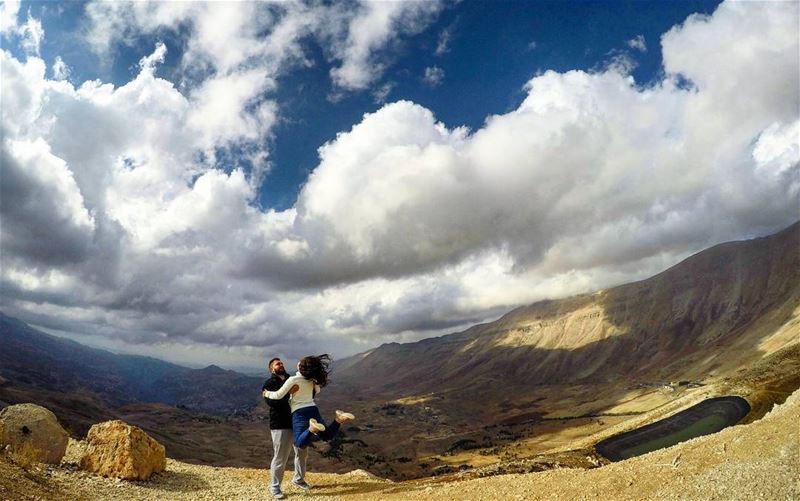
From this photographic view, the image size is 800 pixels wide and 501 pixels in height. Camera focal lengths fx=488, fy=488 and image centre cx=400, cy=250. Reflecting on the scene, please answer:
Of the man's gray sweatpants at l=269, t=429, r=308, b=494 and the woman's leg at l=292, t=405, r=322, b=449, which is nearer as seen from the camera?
the woman's leg at l=292, t=405, r=322, b=449

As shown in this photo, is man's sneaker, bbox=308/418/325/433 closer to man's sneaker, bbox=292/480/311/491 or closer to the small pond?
man's sneaker, bbox=292/480/311/491

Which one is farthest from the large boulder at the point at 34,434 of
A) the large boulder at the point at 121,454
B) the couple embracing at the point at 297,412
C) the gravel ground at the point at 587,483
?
the couple embracing at the point at 297,412

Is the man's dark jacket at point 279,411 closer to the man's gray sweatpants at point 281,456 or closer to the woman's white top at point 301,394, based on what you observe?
the man's gray sweatpants at point 281,456

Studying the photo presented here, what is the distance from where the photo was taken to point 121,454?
1655 centimetres

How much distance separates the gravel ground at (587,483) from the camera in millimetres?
13398

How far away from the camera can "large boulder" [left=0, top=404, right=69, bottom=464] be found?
16.2 meters

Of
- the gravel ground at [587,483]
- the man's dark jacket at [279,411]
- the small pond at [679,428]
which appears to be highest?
the man's dark jacket at [279,411]

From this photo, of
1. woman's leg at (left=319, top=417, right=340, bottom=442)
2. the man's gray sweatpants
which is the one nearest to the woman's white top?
woman's leg at (left=319, top=417, right=340, bottom=442)

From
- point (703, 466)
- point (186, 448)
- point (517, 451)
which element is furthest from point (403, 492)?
point (186, 448)

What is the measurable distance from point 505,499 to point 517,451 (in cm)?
15821

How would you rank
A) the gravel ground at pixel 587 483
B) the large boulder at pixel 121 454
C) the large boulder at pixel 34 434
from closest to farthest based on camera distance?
the gravel ground at pixel 587 483
the large boulder at pixel 34 434
the large boulder at pixel 121 454

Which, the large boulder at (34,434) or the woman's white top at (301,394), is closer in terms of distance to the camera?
the woman's white top at (301,394)

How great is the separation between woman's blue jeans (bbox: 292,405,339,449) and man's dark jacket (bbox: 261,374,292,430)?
1.73 feet

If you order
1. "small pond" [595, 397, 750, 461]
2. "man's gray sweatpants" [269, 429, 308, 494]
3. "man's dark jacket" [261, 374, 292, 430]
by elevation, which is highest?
"man's dark jacket" [261, 374, 292, 430]
